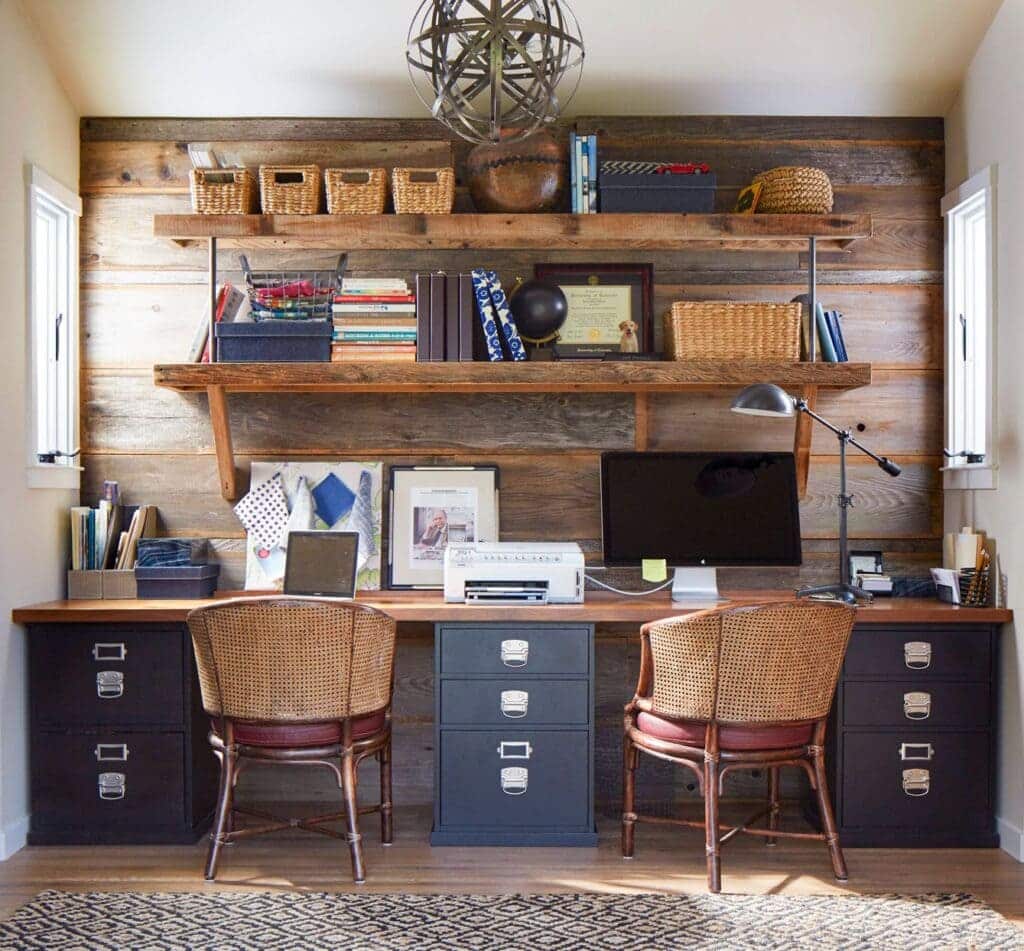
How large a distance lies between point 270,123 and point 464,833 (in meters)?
2.31

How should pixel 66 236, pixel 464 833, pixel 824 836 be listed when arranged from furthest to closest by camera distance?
pixel 66 236, pixel 464 833, pixel 824 836

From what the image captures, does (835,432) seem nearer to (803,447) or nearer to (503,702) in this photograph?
(803,447)

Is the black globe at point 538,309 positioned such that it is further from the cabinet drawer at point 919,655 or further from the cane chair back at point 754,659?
the cabinet drawer at point 919,655

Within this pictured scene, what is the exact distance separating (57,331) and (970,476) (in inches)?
113

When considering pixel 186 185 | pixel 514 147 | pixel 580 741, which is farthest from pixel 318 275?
pixel 580 741

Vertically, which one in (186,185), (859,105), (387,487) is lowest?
(387,487)

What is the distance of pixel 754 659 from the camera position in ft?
9.09

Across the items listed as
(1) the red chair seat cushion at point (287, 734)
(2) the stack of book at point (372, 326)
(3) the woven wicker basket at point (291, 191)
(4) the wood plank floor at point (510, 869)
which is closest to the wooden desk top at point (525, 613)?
(1) the red chair seat cushion at point (287, 734)

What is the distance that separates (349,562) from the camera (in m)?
3.40

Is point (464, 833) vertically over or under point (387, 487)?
under

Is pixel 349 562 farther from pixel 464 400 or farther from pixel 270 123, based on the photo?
pixel 270 123

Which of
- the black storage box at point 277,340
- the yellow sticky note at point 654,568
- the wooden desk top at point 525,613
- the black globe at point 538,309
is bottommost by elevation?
the wooden desk top at point 525,613

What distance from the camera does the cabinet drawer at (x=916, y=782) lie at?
317 centimetres

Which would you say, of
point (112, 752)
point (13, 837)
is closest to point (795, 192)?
point (112, 752)
